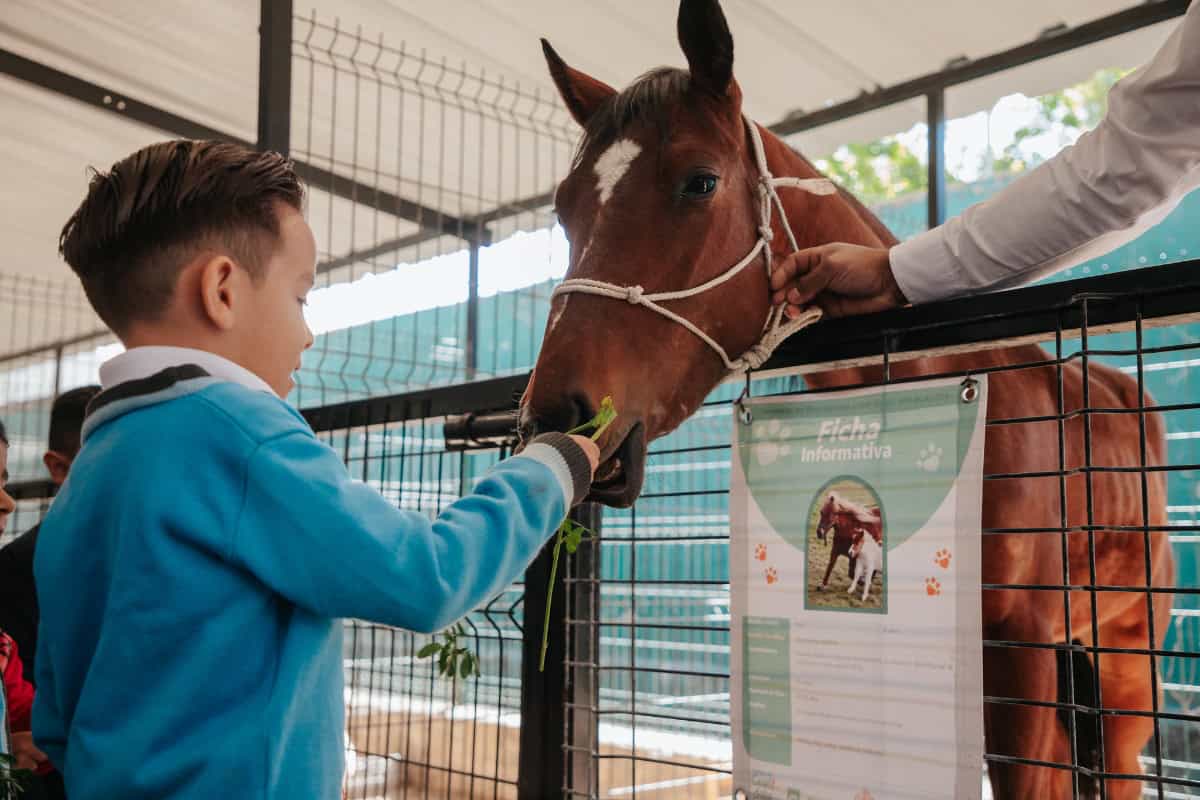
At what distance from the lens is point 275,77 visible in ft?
8.82

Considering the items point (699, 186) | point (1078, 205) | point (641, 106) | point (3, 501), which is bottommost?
point (3, 501)

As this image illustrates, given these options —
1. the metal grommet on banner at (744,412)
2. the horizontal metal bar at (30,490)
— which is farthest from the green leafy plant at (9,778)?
the horizontal metal bar at (30,490)

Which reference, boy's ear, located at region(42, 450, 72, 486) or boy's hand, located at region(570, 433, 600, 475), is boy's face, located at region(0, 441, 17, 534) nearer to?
boy's ear, located at region(42, 450, 72, 486)

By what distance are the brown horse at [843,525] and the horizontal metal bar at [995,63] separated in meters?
2.30

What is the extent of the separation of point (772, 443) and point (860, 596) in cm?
21

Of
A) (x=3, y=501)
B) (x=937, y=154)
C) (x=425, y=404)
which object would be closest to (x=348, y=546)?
(x=425, y=404)

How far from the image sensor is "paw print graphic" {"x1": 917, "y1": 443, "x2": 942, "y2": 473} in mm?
983

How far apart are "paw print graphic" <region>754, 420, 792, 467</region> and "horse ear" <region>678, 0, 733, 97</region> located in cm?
56

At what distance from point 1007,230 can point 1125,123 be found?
5.9 inches

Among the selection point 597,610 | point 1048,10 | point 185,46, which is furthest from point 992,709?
point 185,46

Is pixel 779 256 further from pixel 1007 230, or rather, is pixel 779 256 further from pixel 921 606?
pixel 921 606

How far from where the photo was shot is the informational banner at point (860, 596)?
0.95 metres

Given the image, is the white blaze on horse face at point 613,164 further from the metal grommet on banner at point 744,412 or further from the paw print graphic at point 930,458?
the paw print graphic at point 930,458

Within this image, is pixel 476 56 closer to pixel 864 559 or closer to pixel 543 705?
pixel 543 705
